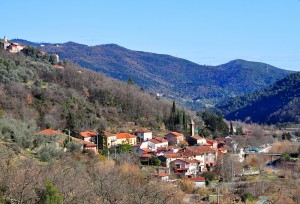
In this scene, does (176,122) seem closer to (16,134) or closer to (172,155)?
(172,155)

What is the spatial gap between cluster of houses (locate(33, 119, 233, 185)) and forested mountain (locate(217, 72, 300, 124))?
44.6m

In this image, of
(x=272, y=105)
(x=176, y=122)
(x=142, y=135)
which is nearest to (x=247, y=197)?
(x=142, y=135)

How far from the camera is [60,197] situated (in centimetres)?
1420

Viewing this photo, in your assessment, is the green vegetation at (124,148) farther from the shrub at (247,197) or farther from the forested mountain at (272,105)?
the forested mountain at (272,105)

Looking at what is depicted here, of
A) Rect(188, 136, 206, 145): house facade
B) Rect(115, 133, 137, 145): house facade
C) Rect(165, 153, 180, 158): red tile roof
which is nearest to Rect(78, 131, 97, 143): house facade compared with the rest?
Rect(115, 133, 137, 145): house facade

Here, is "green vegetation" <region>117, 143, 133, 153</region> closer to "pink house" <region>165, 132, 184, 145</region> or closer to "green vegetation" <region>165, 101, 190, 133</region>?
"pink house" <region>165, 132, 184, 145</region>

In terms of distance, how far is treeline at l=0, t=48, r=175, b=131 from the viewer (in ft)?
136

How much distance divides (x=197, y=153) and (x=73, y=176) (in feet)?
75.2

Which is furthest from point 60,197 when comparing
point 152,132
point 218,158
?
point 152,132

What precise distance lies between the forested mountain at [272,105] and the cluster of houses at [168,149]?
44.6m

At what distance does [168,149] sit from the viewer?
41.9 m

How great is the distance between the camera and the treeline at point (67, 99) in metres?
41.5

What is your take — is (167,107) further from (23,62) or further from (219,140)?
(23,62)

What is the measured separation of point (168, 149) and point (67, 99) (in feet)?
Result: 37.9
